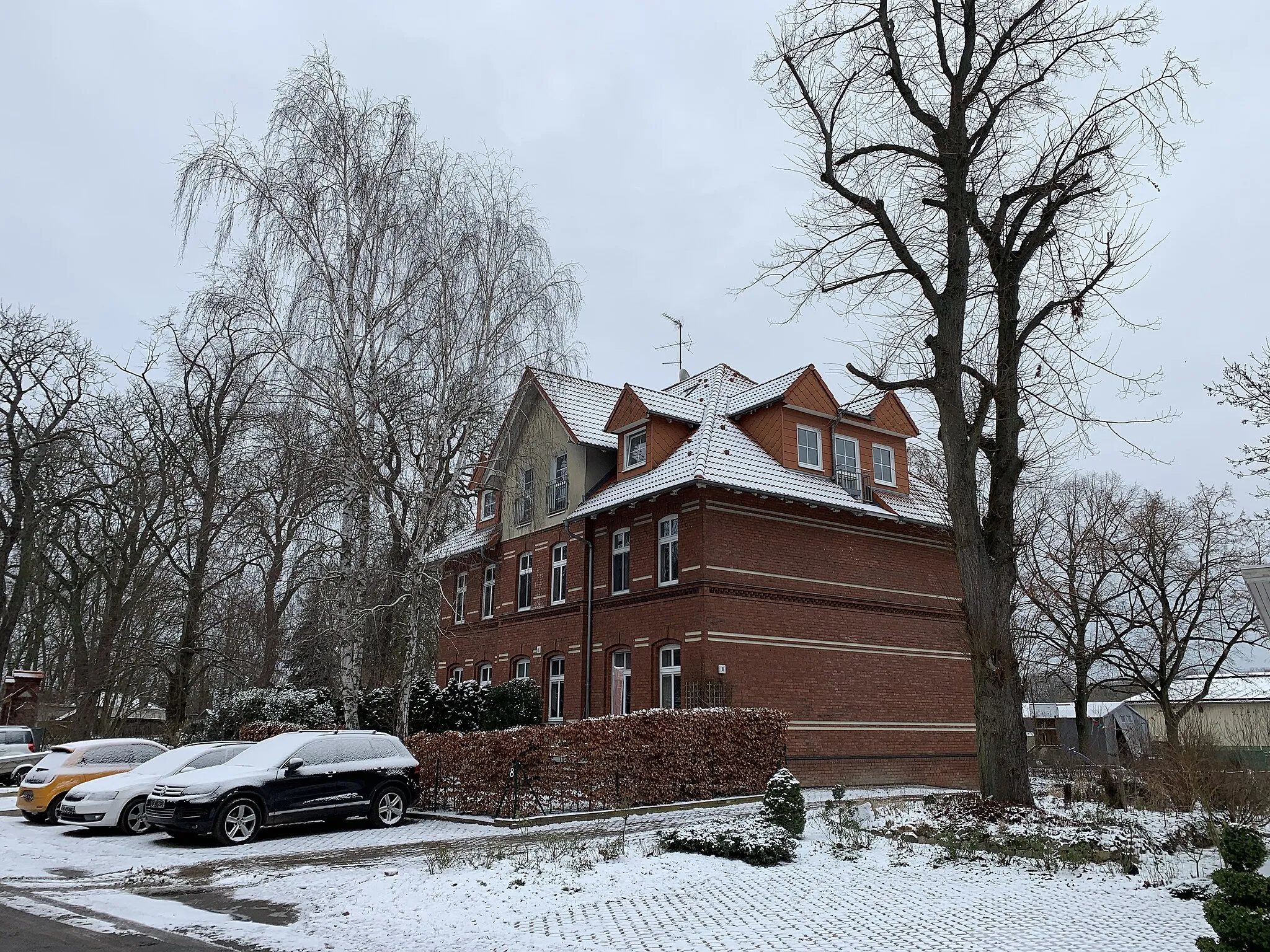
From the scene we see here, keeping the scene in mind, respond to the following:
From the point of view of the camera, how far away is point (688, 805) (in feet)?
56.3

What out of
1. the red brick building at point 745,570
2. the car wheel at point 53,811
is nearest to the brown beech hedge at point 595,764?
the red brick building at point 745,570

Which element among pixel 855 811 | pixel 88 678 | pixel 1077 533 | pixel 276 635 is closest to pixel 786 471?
pixel 855 811

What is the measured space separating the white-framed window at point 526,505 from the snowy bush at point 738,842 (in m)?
18.0

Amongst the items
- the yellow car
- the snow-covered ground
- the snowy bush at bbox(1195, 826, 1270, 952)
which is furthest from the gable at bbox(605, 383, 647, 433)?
the snowy bush at bbox(1195, 826, 1270, 952)

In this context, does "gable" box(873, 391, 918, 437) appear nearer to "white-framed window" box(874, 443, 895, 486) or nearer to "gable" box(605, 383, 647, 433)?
"white-framed window" box(874, 443, 895, 486)

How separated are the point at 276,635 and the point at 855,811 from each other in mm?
24718

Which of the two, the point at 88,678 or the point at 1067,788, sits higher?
the point at 88,678

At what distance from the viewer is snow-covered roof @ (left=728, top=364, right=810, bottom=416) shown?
1035 inches

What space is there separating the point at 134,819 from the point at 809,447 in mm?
18421

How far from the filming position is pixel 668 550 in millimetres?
24812

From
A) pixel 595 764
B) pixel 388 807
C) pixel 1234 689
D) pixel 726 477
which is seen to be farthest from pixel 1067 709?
pixel 388 807

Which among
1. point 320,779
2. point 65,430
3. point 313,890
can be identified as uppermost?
point 65,430

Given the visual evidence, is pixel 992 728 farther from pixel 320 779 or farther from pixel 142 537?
pixel 142 537

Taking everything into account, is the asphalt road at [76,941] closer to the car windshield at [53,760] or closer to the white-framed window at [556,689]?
the car windshield at [53,760]
